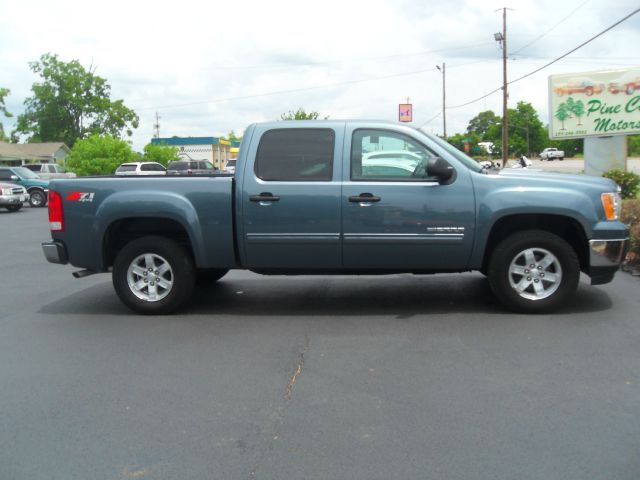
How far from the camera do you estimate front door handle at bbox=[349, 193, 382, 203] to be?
6.41 metres

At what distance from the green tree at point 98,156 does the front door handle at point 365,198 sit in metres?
43.1

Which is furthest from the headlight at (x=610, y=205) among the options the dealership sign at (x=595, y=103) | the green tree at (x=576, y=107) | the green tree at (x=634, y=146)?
the green tree at (x=634, y=146)

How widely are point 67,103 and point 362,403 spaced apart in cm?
8566

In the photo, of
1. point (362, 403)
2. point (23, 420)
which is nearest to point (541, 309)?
point (362, 403)

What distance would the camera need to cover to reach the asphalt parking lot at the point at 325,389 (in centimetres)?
358

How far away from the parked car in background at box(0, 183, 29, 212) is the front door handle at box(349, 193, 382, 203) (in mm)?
22260

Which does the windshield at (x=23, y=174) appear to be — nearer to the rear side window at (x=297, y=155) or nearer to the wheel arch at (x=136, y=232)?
the wheel arch at (x=136, y=232)

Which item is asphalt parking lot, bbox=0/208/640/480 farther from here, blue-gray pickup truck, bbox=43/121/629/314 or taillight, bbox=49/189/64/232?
taillight, bbox=49/189/64/232

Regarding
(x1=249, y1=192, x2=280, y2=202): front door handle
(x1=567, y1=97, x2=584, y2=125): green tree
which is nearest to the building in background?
(x1=567, y1=97, x2=584, y2=125): green tree

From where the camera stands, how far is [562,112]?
21.7 metres

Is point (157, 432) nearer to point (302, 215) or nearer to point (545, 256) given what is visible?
point (302, 215)

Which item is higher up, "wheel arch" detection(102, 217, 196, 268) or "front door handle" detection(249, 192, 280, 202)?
"front door handle" detection(249, 192, 280, 202)

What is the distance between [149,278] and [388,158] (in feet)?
9.25

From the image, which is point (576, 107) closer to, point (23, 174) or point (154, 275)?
point (154, 275)
